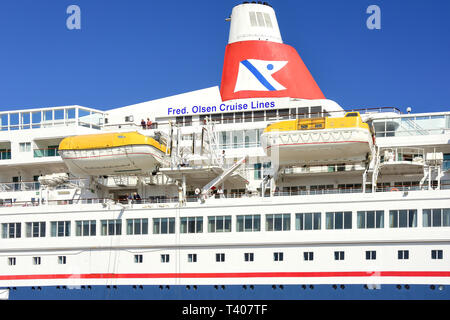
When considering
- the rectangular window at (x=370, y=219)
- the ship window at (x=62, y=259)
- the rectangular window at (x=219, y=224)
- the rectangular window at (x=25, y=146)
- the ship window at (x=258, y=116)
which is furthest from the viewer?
the rectangular window at (x=25, y=146)

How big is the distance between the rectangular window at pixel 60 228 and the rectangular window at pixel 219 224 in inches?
324

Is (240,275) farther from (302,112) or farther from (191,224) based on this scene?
(302,112)

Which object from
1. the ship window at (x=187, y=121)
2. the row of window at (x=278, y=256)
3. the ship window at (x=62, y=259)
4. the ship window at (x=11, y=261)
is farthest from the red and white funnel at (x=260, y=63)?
the ship window at (x=11, y=261)

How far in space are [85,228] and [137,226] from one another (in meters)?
3.08

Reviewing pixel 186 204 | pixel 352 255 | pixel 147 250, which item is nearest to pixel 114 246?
pixel 147 250

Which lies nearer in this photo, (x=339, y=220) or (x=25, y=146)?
(x=339, y=220)

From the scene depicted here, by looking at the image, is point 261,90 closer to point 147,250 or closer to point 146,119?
point 146,119

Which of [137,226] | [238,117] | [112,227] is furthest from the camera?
[238,117]

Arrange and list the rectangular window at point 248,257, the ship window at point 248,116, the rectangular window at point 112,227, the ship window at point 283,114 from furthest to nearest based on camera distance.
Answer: the ship window at point 248,116
the ship window at point 283,114
the rectangular window at point 112,227
the rectangular window at point 248,257

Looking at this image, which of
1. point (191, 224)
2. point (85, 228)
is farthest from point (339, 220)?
point (85, 228)

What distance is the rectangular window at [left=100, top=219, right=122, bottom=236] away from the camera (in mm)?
37812

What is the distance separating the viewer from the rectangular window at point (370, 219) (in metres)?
34.1

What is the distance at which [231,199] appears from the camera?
36562 millimetres

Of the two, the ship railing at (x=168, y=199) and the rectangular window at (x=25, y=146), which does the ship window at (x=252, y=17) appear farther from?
the rectangular window at (x=25, y=146)
